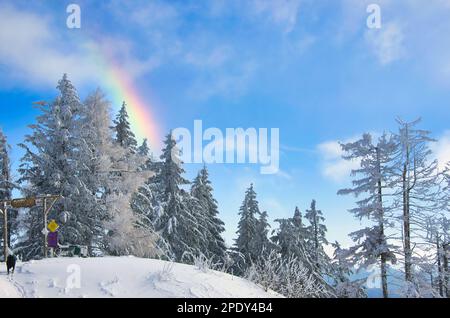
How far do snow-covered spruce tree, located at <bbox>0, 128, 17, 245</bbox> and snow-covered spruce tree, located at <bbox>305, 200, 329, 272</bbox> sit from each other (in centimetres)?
2348

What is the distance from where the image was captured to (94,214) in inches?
845

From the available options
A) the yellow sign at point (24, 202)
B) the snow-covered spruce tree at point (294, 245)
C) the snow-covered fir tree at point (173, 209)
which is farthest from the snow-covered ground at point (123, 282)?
the snow-covered spruce tree at point (294, 245)

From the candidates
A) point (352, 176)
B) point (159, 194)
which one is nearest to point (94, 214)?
point (159, 194)

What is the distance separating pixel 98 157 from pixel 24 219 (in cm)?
605

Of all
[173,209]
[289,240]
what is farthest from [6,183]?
[289,240]

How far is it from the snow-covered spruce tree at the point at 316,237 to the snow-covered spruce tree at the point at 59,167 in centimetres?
2086

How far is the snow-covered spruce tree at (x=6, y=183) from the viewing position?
2469 centimetres

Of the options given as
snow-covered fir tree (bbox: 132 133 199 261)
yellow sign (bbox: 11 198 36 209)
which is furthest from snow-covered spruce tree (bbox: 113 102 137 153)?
yellow sign (bbox: 11 198 36 209)

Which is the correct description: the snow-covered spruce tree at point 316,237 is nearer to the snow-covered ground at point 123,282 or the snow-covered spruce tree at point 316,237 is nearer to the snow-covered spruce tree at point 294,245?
the snow-covered spruce tree at point 294,245

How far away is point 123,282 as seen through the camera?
8203 millimetres

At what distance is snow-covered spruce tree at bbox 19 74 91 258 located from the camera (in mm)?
20438

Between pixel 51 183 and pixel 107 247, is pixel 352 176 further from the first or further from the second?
pixel 51 183

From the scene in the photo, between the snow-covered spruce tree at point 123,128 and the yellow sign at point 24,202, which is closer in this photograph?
the yellow sign at point 24,202

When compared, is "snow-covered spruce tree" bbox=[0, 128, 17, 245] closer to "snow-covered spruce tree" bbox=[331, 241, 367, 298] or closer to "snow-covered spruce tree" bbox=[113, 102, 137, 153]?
"snow-covered spruce tree" bbox=[113, 102, 137, 153]
